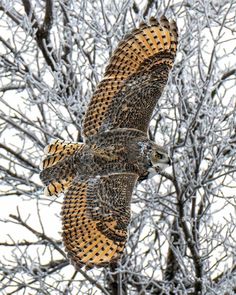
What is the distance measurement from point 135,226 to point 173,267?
932 millimetres

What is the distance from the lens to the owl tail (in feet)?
22.2

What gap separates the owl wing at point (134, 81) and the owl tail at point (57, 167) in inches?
8.6

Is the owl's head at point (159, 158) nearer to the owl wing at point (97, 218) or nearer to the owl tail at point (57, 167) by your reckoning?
the owl wing at point (97, 218)

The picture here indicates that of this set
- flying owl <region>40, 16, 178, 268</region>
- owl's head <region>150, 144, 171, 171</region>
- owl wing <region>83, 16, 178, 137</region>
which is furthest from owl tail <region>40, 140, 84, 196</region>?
owl's head <region>150, 144, 171, 171</region>

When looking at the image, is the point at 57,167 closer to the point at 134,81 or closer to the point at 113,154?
the point at 113,154

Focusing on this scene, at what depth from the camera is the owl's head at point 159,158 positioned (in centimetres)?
650

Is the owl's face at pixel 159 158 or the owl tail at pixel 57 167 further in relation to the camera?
the owl tail at pixel 57 167

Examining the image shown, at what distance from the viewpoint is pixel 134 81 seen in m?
7.11

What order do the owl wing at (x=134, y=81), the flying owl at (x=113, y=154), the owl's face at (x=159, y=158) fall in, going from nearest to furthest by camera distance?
the owl's face at (x=159, y=158)
the flying owl at (x=113, y=154)
the owl wing at (x=134, y=81)

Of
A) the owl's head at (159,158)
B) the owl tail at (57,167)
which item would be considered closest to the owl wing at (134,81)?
the owl tail at (57,167)

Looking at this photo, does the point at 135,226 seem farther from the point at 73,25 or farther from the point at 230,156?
the point at 73,25

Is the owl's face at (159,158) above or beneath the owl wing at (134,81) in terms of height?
beneath

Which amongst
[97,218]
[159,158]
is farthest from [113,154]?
[97,218]

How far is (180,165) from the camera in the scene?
813 centimetres
